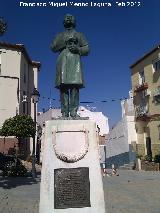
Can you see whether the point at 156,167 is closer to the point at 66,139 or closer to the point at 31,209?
the point at 31,209

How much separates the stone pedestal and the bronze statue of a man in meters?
0.68

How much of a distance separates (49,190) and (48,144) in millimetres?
940

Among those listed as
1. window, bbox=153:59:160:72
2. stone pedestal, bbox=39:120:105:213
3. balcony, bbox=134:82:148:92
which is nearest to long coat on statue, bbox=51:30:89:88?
stone pedestal, bbox=39:120:105:213

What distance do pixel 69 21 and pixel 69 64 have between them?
1.10 m

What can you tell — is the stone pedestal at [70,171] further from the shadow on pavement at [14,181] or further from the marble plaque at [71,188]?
the shadow on pavement at [14,181]

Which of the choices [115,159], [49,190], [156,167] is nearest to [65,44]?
[49,190]

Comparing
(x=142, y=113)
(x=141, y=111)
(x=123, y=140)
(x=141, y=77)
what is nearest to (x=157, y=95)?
(x=142, y=113)

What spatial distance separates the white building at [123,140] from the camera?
111ft

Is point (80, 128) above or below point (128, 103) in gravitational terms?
below

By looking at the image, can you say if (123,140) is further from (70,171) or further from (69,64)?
(70,171)

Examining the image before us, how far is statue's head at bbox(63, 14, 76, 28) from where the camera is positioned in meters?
7.76

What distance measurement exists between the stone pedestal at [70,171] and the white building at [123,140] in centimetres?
2701

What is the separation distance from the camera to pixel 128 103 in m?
39.8

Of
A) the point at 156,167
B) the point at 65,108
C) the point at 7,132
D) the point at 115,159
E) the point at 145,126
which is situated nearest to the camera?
the point at 65,108
